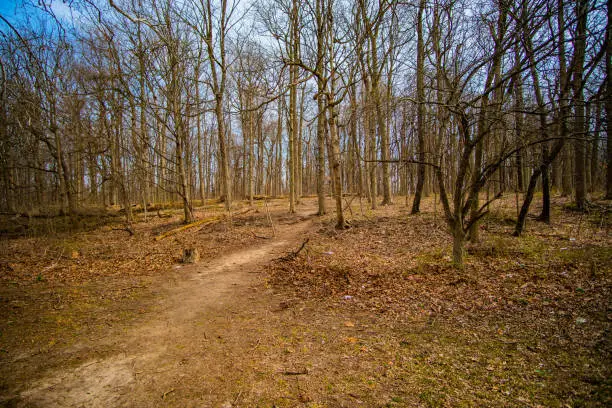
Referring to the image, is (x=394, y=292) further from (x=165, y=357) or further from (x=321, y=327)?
(x=165, y=357)

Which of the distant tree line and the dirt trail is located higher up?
the distant tree line

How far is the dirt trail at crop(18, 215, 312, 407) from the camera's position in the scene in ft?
8.44

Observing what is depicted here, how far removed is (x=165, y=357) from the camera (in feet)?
10.4

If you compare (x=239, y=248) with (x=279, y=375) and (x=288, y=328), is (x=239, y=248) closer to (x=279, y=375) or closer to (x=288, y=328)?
(x=288, y=328)

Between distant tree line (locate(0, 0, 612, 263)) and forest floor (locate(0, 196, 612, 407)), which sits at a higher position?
distant tree line (locate(0, 0, 612, 263))

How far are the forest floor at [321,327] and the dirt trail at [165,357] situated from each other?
0.02m

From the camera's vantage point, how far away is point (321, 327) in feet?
12.4

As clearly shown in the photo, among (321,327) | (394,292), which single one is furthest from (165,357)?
(394,292)

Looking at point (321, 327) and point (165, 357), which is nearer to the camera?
point (165, 357)

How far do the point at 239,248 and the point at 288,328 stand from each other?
17.4ft

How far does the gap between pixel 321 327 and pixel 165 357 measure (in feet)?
6.50

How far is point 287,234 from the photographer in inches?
405

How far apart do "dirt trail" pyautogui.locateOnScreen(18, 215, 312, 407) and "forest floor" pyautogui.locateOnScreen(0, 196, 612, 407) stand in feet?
0.06

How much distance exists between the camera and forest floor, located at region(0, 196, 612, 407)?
2.52 metres
